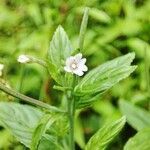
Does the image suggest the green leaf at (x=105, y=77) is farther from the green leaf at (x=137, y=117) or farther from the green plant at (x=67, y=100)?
the green leaf at (x=137, y=117)

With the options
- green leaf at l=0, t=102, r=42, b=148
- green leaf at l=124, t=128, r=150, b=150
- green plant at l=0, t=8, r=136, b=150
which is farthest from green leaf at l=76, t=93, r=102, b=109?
green leaf at l=124, t=128, r=150, b=150

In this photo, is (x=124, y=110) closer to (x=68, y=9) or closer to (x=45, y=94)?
(x=45, y=94)

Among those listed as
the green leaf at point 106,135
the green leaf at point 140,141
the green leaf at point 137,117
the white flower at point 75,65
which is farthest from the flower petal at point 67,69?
the green leaf at point 137,117

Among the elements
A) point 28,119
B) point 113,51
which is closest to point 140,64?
point 113,51

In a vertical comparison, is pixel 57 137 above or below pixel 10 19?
below

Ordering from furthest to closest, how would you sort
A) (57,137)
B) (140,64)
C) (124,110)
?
1. (140,64)
2. (124,110)
3. (57,137)

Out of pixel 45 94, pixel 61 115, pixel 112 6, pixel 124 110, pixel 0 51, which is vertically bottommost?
pixel 61 115

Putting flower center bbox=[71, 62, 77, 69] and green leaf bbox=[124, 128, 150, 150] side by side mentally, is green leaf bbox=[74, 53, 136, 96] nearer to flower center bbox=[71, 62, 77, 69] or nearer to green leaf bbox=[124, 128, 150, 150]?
flower center bbox=[71, 62, 77, 69]
